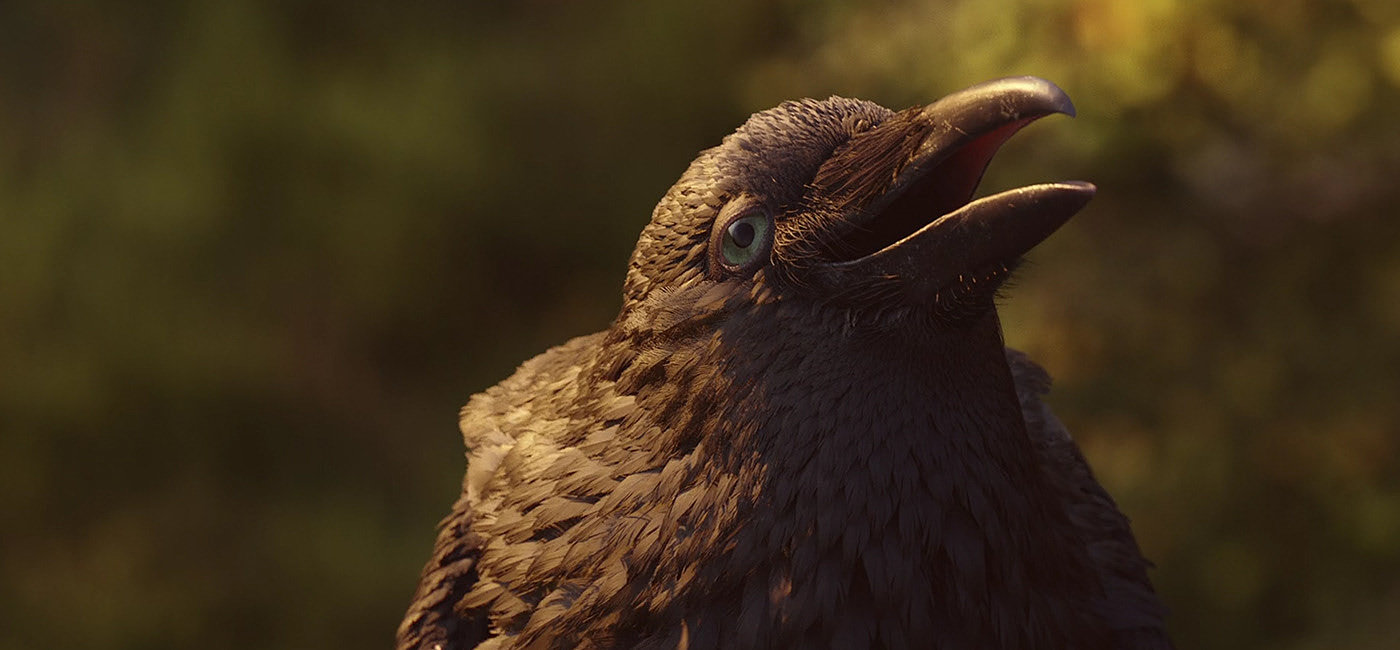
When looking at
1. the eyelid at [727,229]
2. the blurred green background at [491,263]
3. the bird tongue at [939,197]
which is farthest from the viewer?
the blurred green background at [491,263]

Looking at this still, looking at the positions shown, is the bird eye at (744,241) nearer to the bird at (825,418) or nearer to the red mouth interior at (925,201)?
the bird at (825,418)

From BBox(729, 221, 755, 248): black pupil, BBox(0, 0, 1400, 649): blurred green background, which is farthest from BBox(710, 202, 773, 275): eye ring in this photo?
BBox(0, 0, 1400, 649): blurred green background

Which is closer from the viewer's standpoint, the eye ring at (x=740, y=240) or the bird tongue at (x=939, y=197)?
the bird tongue at (x=939, y=197)

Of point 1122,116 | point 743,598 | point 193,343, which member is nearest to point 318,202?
A: point 193,343

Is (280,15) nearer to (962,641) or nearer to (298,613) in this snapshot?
(298,613)

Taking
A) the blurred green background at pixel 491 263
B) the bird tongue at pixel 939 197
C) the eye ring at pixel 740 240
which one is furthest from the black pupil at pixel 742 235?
the blurred green background at pixel 491 263

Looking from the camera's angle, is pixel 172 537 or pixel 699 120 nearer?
pixel 172 537

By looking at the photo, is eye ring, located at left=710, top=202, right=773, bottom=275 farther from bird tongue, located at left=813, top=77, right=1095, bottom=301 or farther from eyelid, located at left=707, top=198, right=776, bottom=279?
bird tongue, located at left=813, top=77, right=1095, bottom=301
